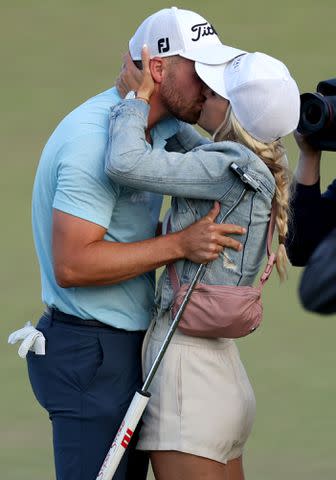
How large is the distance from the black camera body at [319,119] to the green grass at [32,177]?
1.63 m

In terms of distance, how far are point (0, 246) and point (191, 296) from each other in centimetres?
417

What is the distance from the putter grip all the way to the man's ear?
81 cm

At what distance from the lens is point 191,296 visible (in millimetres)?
3590

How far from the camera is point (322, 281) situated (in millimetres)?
2352

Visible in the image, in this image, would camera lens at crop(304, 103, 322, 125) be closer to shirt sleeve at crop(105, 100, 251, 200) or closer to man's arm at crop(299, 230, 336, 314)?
shirt sleeve at crop(105, 100, 251, 200)

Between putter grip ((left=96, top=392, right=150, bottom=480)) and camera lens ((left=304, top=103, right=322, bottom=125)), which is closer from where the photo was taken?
putter grip ((left=96, top=392, right=150, bottom=480))

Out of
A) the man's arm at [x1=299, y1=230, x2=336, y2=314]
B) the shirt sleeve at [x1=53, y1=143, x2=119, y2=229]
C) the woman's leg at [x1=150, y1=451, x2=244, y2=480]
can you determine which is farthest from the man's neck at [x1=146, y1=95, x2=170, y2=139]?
the man's arm at [x1=299, y1=230, x2=336, y2=314]

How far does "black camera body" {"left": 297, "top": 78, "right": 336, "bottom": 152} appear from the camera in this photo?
3.93 m

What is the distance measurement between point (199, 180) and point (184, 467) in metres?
0.72

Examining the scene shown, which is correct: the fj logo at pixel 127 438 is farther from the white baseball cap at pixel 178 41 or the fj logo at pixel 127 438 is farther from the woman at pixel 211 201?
the white baseball cap at pixel 178 41

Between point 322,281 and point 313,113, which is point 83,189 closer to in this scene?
point 313,113

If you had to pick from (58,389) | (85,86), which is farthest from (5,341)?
(85,86)

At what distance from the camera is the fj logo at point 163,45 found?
3.68 m

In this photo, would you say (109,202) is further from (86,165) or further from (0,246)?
(0,246)
